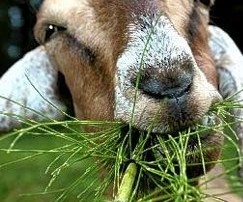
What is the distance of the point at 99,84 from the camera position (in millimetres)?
3820

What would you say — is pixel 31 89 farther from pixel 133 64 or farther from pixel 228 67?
pixel 133 64

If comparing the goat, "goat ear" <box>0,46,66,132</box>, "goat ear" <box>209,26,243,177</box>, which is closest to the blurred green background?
"goat ear" <box>0,46,66,132</box>

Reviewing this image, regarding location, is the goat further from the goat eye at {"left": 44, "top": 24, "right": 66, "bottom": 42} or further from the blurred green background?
the blurred green background

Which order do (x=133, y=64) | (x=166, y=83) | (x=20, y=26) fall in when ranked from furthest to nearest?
(x=20, y=26)
(x=133, y=64)
(x=166, y=83)

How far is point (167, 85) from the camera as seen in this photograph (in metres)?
3.02

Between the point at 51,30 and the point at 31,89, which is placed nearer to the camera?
the point at 51,30

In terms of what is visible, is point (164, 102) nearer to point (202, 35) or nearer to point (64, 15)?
point (202, 35)

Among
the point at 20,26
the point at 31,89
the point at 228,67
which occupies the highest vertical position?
the point at 228,67

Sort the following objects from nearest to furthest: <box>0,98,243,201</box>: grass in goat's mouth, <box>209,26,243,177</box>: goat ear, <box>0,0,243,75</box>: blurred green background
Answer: <box>0,98,243,201</box>: grass in goat's mouth
<box>209,26,243,177</box>: goat ear
<box>0,0,243,75</box>: blurred green background

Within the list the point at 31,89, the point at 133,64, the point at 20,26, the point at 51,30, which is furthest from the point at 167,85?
the point at 20,26

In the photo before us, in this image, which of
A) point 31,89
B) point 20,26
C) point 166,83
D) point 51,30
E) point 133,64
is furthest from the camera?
point 20,26

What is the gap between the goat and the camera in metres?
3.05

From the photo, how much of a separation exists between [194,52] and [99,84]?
16.3 inches

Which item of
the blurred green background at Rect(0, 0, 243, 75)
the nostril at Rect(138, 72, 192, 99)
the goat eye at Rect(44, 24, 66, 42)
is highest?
the goat eye at Rect(44, 24, 66, 42)
